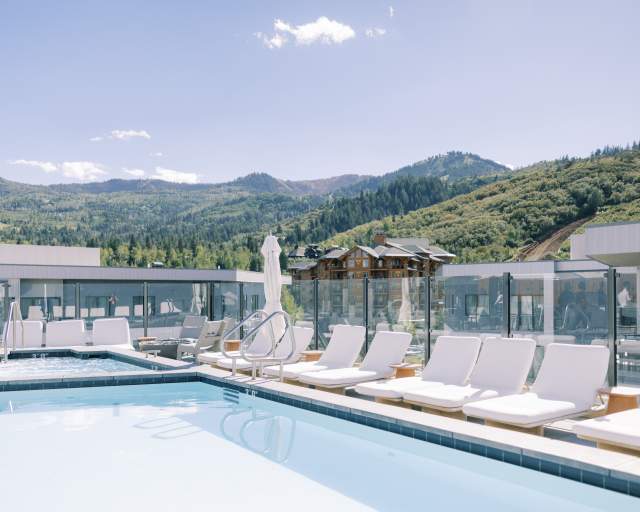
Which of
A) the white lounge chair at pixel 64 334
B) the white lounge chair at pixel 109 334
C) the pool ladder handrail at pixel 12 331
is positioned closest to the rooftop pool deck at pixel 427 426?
the pool ladder handrail at pixel 12 331

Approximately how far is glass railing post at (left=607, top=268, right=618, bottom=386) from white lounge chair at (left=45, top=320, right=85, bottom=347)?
9631mm

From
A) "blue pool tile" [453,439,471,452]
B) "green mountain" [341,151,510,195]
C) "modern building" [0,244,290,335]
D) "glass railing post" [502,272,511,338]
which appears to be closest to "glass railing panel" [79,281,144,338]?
"modern building" [0,244,290,335]

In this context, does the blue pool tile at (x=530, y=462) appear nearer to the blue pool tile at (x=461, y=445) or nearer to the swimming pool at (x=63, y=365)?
the blue pool tile at (x=461, y=445)

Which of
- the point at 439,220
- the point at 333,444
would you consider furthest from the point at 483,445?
the point at 439,220

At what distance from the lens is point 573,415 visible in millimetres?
5742

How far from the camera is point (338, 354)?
8.84 m

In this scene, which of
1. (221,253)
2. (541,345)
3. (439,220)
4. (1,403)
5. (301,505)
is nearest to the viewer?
(301,505)

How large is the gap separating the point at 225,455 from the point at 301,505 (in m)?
1.41

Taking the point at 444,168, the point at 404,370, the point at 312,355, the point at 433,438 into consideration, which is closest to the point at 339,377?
the point at 404,370

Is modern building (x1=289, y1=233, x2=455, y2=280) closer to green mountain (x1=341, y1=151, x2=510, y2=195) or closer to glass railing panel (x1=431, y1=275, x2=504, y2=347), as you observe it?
green mountain (x1=341, y1=151, x2=510, y2=195)

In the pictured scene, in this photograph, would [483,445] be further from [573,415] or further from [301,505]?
[301,505]

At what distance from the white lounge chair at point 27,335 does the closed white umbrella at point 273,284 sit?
5016 mm

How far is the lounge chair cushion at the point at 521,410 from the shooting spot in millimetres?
5512

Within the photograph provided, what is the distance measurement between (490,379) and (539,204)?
63812 millimetres
